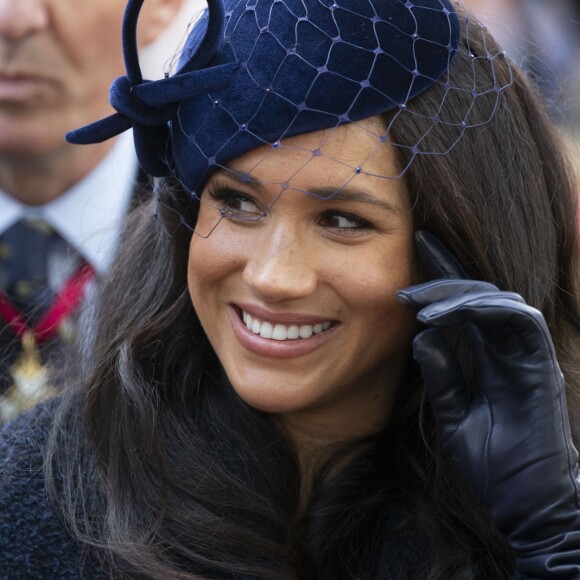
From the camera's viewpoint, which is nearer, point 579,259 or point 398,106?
point 398,106

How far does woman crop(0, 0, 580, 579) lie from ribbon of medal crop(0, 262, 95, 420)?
396 millimetres

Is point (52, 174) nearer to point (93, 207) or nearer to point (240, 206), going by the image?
point (93, 207)

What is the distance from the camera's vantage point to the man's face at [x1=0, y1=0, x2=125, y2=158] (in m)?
3.43

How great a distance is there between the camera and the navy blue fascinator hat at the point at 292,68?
8.18 ft

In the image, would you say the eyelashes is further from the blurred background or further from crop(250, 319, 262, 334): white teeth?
the blurred background

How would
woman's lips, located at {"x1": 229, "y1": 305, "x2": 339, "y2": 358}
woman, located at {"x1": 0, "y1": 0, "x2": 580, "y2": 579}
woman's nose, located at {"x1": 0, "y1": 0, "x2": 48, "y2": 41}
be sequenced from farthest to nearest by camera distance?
woman's nose, located at {"x1": 0, "y1": 0, "x2": 48, "y2": 41} < woman's lips, located at {"x1": 229, "y1": 305, "x2": 339, "y2": 358} < woman, located at {"x1": 0, "y1": 0, "x2": 580, "y2": 579}

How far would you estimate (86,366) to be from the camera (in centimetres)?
299

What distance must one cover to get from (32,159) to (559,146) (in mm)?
1511

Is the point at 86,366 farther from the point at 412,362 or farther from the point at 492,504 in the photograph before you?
the point at 492,504

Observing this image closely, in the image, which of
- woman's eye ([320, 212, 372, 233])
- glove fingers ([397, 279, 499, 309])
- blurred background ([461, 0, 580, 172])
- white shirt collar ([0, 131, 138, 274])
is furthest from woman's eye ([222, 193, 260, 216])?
blurred background ([461, 0, 580, 172])

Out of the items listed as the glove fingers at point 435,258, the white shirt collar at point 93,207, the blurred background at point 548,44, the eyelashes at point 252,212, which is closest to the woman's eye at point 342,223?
the eyelashes at point 252,212

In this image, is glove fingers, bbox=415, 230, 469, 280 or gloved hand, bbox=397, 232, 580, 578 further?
glove fingers, bbox=415, 230, 469, 280

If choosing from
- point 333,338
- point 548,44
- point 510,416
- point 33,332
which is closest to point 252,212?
point 333,338

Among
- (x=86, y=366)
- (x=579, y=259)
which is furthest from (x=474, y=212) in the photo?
(x=86, y=366)
